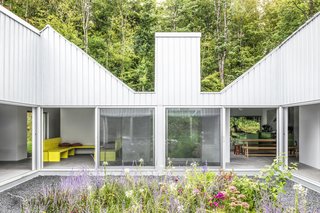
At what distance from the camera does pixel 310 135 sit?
9891 mm

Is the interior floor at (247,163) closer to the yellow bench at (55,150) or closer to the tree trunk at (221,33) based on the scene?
A: the yellow bench at (55,150)

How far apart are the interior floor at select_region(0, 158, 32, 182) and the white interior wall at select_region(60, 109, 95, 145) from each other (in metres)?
2.83

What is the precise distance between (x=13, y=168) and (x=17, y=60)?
371 cm

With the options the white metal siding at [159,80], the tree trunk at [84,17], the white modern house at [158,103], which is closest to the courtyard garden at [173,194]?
the white modern house at [158,103]

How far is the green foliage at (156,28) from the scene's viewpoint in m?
17.4

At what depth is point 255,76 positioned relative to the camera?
9.10 meters

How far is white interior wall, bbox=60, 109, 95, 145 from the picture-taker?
13608mm

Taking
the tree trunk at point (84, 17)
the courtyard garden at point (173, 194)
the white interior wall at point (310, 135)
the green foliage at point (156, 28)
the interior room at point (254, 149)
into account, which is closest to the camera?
the courtyard garden at point (173, 194)

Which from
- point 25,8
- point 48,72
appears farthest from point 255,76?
point 25,8

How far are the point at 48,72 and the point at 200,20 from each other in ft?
41.4

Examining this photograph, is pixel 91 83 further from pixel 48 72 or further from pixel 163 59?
pixel 163 59

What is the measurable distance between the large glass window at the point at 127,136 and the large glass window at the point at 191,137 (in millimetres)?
641

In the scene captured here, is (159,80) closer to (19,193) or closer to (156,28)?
(19,193)

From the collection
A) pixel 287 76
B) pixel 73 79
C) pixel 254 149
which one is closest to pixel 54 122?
pixel 73 79
